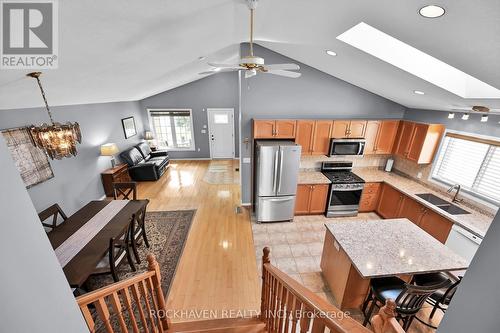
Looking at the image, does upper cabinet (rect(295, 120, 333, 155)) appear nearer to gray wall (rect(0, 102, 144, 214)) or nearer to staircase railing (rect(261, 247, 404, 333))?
staircase railing (rect(261, 247, 404, 333))

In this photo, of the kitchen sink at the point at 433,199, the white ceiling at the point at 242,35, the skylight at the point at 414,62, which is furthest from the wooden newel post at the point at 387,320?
the kitchen sink at the point at 433,199

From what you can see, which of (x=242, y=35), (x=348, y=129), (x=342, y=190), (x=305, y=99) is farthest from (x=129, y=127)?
(x=342, y=190)

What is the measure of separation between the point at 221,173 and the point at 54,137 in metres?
4.86

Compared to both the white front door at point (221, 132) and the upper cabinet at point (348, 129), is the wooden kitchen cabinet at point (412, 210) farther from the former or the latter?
the white front door at point (221, 132)

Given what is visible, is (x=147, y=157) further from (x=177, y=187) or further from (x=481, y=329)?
(x=481, y=329)

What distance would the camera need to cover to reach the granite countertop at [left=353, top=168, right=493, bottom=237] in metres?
2.85

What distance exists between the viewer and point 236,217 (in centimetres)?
457

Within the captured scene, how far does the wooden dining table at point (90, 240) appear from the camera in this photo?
2.11 metres

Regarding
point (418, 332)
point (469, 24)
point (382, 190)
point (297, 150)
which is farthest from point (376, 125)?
point (418, 332)

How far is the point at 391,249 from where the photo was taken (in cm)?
242

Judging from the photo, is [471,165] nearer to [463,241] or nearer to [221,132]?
[463,241]

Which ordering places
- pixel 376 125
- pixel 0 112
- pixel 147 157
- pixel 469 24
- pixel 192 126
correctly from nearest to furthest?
pixel 469 24
pixel 0 112
pixel 376 125
pixel 147 157
pixel 192 126

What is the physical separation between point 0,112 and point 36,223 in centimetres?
396

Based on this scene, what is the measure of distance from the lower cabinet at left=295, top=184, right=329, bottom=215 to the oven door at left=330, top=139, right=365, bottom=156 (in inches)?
30.3
